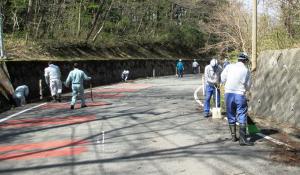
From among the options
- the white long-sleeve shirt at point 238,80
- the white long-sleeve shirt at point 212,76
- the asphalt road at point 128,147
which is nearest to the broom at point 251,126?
the asphalt road at point 128,147

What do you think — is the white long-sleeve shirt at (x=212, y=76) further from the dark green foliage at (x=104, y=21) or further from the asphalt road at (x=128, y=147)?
the dark green foliage at (x=104, y=21)

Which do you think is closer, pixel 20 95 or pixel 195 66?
pixel 20 95

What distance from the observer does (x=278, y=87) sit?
13148mm

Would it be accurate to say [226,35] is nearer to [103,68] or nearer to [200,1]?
[103,68]

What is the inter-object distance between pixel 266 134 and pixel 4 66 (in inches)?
536

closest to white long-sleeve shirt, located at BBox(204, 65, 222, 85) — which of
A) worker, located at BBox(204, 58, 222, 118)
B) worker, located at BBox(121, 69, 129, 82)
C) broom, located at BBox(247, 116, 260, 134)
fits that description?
worker, located at BBox(204, 58, 222, 118)

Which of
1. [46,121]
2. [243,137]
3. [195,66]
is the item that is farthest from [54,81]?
[195,66]

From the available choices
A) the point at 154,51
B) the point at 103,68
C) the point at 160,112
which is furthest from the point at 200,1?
the point at 160,112

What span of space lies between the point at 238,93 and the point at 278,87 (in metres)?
3.85

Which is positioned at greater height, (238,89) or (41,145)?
(238,89)

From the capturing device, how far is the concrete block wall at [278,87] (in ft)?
38.9

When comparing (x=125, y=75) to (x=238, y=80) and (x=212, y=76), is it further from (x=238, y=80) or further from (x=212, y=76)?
(x=238, y=80)

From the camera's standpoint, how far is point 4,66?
20.6m

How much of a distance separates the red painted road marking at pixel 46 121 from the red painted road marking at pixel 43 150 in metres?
3.19
